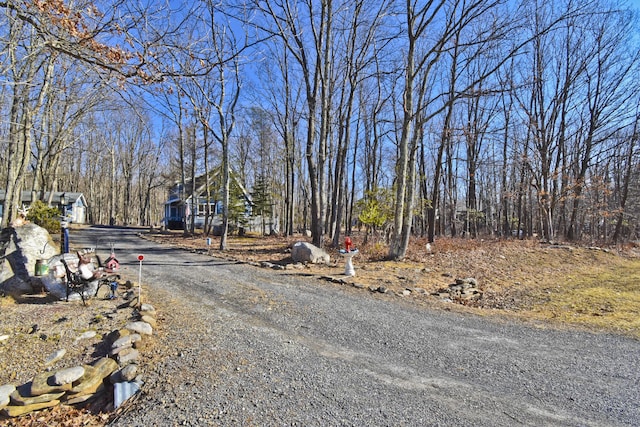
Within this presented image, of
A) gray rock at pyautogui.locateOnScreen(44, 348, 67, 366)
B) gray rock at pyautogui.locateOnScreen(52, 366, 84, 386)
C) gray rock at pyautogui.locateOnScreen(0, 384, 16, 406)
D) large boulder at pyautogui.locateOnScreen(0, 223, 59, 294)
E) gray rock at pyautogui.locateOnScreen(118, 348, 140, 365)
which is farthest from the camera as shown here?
large boulder at pyautogui.locateOnScreen(0, 223, 59, 294)

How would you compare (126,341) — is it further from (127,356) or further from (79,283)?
(79,283)

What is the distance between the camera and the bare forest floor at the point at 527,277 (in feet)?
20.7

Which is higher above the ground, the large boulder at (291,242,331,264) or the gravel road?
the large boulder at (291,242,331,264)

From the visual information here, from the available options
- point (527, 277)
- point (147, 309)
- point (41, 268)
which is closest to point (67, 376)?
point (147, 309)

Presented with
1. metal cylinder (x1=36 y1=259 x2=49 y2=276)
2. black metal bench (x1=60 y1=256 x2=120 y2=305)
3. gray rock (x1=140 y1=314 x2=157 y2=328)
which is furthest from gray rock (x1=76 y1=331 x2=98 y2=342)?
metal cylinder (x1=36 y1=259 x2=49 y2=276)

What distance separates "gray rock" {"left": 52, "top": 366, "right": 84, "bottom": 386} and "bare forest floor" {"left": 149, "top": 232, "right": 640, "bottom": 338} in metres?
5.72

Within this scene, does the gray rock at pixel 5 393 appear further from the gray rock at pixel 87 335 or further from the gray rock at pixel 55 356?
the gray rock at pixel 87 335

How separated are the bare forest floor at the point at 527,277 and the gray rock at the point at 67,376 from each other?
5723 millimetres

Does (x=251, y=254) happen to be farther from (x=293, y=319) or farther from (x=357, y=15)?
(x=357, y=15)

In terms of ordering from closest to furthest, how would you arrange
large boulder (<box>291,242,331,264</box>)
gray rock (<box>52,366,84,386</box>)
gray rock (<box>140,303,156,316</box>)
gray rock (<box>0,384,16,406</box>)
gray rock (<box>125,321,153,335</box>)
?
gray rock (<box>0,384,16,406</box>), gray rock (<box>52,366,84,386</box>), gray rock (<box>125,321,153,335</box>), gray rock (<box>140,303,156,316</box>), large boulder (<box>291,242,331,264</box>)

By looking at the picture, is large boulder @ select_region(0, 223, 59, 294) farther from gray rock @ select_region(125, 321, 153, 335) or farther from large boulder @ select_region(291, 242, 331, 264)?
large boulder @ select_region(291, 242, 331, 264)

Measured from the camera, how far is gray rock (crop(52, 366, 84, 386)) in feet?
10.5

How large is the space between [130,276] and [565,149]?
25.7 meters

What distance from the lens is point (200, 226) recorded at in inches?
1241
